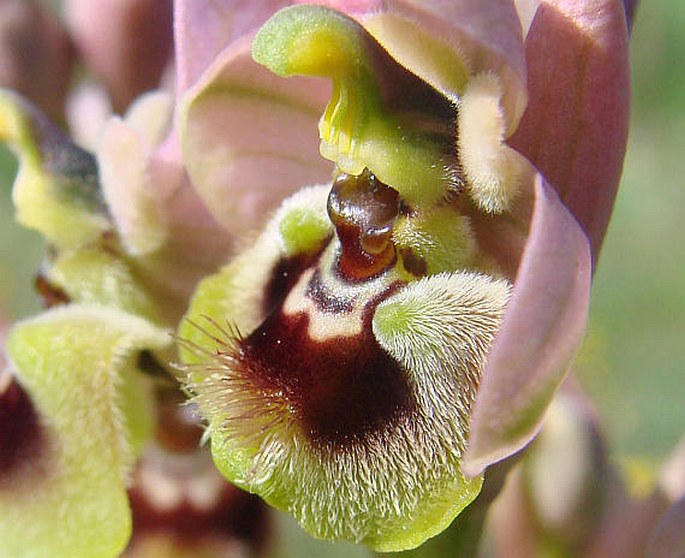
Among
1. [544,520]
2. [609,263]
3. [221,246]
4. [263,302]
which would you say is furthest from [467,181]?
[609,263]

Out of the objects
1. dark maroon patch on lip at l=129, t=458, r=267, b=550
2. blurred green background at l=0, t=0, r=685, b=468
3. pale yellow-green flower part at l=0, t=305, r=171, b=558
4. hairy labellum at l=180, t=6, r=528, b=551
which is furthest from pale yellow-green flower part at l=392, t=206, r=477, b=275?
blurred green background at l=0, t=0, r=685, b=468

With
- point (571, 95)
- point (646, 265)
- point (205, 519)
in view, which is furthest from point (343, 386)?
point (646, 265)

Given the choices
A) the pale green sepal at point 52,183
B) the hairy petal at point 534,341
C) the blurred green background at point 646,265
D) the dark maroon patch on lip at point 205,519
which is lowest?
the blurred green background at point 646,265

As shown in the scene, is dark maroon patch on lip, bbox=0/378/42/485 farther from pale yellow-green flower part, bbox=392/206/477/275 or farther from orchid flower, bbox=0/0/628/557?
pale yellow-green flower part, bbox=392/206/477/275

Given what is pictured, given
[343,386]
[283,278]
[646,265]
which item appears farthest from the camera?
→ [646,265]

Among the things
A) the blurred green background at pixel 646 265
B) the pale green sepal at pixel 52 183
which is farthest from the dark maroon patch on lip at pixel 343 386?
the blurred green background at pixel 646 265

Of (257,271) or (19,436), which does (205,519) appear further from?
(257,271)

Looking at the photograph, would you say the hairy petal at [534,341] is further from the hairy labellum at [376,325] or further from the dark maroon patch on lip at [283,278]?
the dark maroon patch on lip at [283,278]
